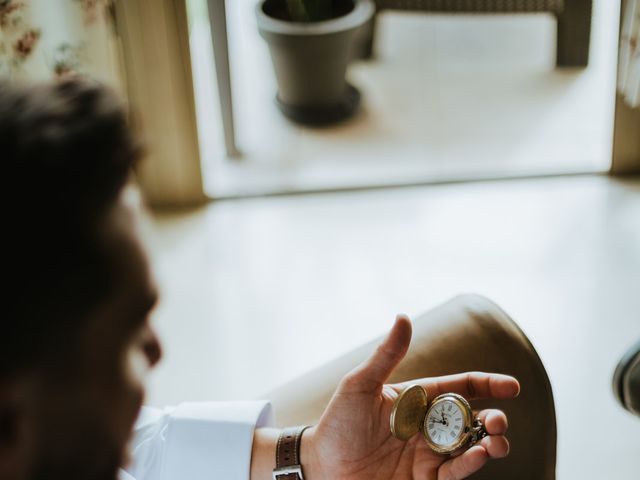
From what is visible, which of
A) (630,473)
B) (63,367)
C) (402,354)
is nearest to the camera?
(63,367)

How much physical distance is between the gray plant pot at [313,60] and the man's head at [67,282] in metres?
2.25

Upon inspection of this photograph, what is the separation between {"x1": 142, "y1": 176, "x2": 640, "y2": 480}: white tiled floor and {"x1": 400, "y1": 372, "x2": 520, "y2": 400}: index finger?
0.77m

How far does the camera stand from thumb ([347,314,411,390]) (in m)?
0.99

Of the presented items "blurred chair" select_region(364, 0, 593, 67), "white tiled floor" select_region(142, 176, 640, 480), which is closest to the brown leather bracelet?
"white tiled floor" select_region(142, 176, 640, 480)

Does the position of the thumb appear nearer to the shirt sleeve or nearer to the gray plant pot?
the shirt sleeve

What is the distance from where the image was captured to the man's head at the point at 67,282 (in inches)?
19.8

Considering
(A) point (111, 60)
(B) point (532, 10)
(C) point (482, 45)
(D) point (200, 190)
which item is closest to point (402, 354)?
(A) point (111, 60)

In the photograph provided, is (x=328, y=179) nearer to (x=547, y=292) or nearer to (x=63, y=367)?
(x=547, y=292)

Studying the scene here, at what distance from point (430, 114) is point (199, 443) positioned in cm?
220

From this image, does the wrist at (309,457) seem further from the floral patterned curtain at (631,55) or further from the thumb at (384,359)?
the floral patterned curtain at (631,55)

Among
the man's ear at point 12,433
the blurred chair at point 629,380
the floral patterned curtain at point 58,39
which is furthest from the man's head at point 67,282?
the floral patterned curtain at point 58,39

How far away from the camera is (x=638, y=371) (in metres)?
1.17

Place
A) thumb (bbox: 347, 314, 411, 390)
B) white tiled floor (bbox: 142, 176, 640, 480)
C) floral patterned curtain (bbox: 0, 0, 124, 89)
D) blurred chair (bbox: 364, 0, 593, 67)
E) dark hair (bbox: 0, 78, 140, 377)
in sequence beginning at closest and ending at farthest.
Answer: dark hair (bbox: 0, 78, 140, 377) < thumb (bbox: 347, 314, 411, 390) < floral patterned curtain (bbox: 0, 0, 124, 89) < white tiled floor (bbox: 142, 176, 640, 480) < blurred chair (bbox: 364, 0, 593, 67)

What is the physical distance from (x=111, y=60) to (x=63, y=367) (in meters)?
1.84
